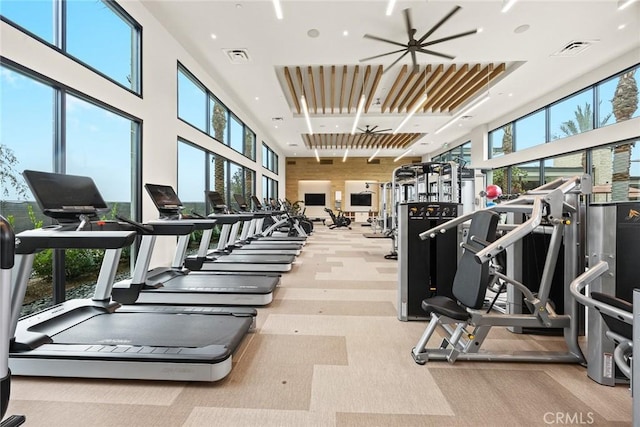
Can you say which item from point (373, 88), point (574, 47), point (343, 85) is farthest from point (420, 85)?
point (574, 47)

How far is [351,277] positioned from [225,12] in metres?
4.41

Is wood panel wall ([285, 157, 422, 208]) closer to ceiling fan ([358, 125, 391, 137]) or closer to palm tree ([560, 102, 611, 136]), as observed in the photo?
ceiling fan ([358, 125, 391, 137])

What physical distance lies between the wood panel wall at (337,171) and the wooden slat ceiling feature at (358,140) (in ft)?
9.53

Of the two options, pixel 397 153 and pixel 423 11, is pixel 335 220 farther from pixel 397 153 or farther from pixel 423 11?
pixel 423 11

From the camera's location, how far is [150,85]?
479 centimetres

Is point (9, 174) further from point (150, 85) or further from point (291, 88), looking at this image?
point (291, 88)

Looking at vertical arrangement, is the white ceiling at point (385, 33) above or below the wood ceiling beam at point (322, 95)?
below

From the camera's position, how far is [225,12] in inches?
183

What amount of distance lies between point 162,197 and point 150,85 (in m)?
2.13

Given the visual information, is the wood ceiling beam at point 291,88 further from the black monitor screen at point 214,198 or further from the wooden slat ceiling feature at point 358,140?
the black monitor screen at point 214,198

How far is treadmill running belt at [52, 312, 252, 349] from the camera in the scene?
219cm

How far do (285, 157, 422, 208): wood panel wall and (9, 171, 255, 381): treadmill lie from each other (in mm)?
16161

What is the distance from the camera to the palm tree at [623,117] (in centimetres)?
607

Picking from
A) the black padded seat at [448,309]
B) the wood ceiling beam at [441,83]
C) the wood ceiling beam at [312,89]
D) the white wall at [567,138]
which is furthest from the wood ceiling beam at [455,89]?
the black padded seat at [448,309]
